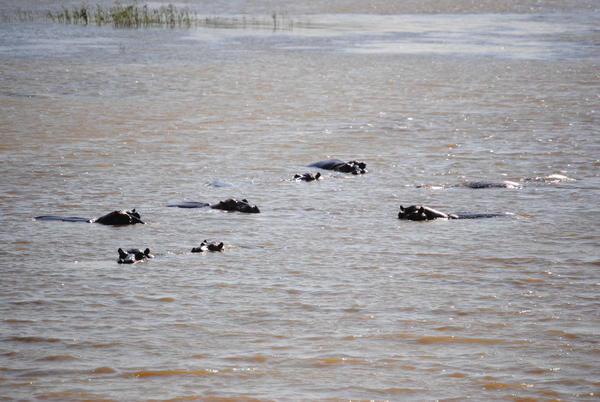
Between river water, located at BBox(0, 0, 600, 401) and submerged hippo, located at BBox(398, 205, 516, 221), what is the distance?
0.19m

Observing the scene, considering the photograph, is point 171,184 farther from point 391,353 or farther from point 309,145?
point 391,353

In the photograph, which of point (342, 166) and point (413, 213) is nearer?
point (413, 213)

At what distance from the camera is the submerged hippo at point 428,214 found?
372 inches

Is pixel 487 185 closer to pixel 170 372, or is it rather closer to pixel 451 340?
pixel 451 340

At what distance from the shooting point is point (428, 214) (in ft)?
31.3

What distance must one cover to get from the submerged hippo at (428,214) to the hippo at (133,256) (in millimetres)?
3094

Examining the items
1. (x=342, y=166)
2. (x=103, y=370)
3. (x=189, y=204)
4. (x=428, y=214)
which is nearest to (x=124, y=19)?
(x=342, y=166)

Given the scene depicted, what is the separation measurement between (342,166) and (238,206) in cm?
263

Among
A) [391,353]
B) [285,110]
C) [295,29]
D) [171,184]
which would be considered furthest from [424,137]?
[295,29]

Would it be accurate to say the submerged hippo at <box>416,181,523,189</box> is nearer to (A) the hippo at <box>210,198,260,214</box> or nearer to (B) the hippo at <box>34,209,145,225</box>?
(A) the hippo at <box>210,198,260,214</box>

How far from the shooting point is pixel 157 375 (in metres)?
5.49

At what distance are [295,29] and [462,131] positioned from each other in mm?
21254

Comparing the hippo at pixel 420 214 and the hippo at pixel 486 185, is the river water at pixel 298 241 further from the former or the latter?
the hippo at pixel 420 214

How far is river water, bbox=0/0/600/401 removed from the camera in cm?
559
